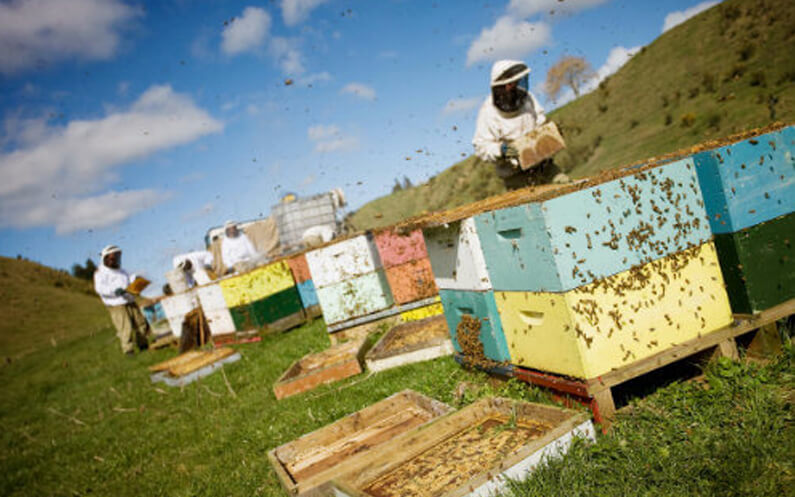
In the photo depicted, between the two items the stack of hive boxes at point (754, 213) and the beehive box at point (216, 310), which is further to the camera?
the beehive box at point (216, 310)

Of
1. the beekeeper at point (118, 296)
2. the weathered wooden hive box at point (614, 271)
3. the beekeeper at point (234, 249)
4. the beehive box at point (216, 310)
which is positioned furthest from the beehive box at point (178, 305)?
the weathered wooden hive box at point (614, 271)

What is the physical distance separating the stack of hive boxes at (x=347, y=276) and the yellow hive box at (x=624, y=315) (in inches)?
144

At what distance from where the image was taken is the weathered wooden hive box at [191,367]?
7.71 meters

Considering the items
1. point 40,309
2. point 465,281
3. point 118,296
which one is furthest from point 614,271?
point 40,309

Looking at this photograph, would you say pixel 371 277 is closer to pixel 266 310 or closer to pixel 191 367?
pixel 266 310

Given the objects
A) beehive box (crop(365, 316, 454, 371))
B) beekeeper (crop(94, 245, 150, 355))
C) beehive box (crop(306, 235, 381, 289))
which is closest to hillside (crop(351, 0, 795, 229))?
beehive box (crop(306, 235, 381, 289))

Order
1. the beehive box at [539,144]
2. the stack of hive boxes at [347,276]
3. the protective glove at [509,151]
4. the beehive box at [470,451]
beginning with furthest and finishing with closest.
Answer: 1. the stack of hive boxes at [347,276]
2. the protective glove at [509,151]
3. the beehive box at [539,144]
4. the beehive box at [470,451]

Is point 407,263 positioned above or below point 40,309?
below

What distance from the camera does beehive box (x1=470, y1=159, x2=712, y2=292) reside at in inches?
111

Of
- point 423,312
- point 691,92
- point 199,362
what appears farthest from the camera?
point 691,92

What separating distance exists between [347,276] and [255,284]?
10.4 feet

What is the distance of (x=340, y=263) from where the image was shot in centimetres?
675

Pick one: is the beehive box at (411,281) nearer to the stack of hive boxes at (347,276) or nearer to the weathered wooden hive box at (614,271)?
the stack of hive boxes at (347,276)

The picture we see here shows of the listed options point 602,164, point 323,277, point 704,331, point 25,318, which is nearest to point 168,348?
point 323,277
